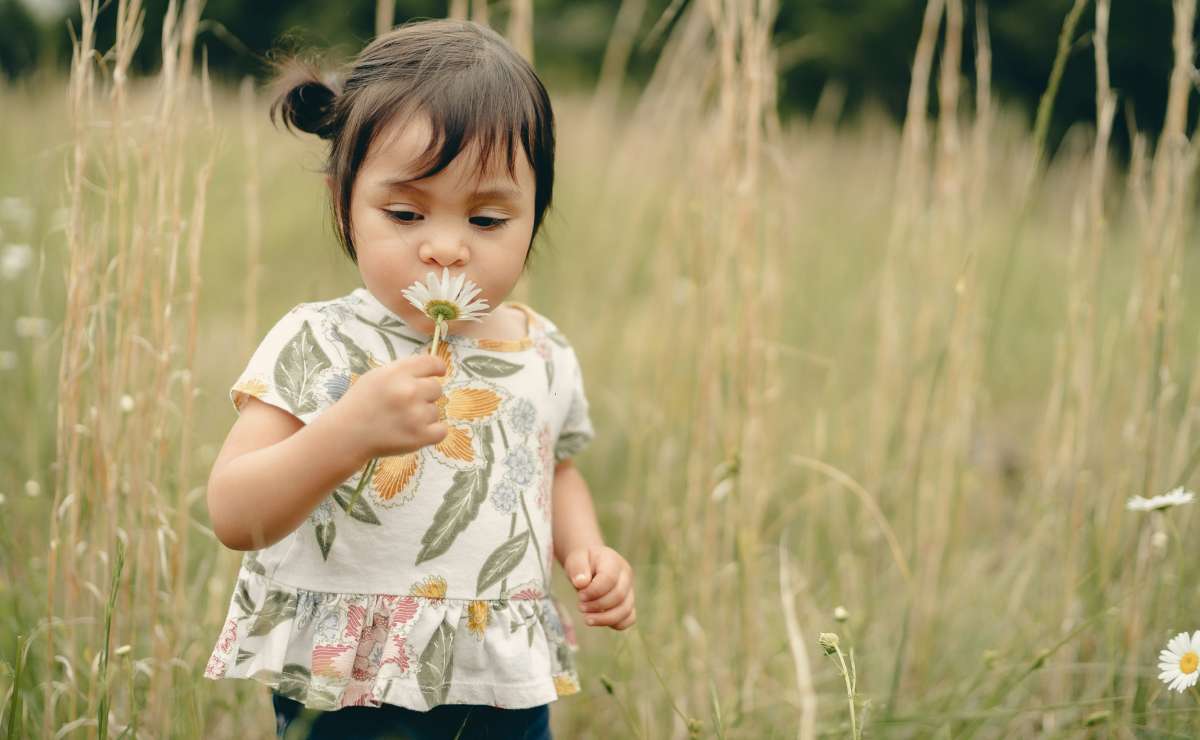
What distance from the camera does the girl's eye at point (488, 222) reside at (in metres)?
1.11

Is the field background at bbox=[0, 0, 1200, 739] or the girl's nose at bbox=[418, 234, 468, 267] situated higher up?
the girl's nose at bbox=[418, 234, 468, 267]

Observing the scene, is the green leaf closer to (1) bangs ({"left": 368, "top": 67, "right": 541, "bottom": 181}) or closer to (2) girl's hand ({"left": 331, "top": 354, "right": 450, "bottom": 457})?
(2) girl's hand ({"left": 331, "top": 354, "right": 450, "bottom": 457})

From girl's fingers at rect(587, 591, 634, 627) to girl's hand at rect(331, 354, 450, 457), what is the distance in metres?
0.35

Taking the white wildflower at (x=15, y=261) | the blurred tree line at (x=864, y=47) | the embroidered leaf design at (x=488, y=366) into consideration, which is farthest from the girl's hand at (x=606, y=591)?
the blurred tree line at (x=864, y=47)

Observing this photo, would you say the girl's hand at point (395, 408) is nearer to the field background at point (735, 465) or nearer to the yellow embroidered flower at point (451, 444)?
the yellow embroidered flower at point (451, 444)

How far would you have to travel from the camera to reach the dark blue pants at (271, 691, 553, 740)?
3.75ft

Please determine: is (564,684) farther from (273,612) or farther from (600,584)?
(273,612)

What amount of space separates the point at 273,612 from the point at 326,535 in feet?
0.32

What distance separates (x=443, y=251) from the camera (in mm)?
1062

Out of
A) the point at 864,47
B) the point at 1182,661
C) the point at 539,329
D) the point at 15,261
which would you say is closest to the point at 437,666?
the point at 539,329

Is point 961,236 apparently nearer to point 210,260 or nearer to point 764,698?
point 764,698

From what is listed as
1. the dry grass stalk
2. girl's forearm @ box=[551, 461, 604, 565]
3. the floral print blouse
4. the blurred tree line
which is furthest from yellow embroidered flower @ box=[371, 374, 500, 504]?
the blurred tree line

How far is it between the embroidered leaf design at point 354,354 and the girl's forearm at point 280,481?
13cm

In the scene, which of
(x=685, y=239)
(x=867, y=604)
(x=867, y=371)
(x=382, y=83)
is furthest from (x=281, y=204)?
(x=382, y=83)
